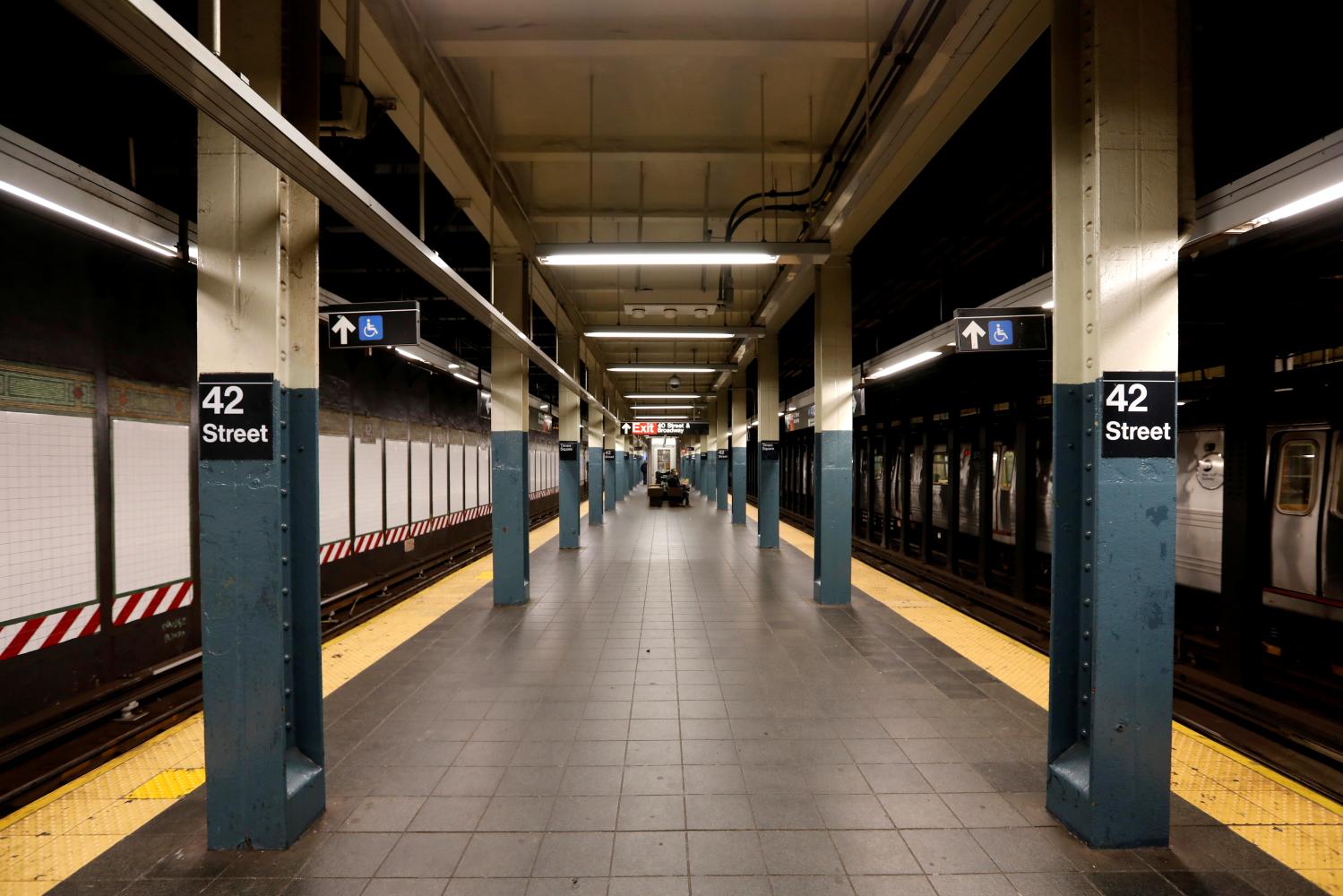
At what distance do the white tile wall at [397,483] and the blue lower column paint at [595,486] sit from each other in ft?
20.0

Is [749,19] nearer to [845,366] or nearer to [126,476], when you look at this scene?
[845,366]

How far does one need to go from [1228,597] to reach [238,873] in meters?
6.55

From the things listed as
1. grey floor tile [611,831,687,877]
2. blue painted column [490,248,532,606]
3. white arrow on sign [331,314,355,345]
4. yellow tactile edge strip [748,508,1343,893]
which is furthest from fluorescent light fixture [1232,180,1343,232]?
blue painted column [490,248,532,606]

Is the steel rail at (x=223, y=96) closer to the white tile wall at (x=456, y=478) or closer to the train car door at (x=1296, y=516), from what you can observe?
the train car door at (x=1296, y=516)

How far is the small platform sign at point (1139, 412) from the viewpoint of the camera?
105 inches

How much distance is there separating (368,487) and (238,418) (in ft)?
21.5

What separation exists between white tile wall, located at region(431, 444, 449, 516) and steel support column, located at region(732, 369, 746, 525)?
7296 mm

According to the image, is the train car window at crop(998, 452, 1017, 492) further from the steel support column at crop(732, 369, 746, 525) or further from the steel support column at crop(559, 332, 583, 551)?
the steel support column at crop(732, 369, 746, 525)

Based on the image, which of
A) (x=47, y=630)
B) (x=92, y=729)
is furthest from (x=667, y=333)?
(x=92, y=729)

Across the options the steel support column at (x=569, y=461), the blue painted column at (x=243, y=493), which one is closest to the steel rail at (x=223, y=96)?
the blue painted column at (x=243, y=493)

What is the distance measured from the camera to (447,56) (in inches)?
178

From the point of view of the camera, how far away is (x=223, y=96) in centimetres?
178

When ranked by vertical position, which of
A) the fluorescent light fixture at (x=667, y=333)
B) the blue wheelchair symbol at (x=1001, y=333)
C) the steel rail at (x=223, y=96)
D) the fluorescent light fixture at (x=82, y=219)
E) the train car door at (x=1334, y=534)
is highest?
the fluorescent light fixture at (x=667, y=333)

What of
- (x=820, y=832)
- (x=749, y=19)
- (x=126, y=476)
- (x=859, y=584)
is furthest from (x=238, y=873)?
(x=859, y=584)
